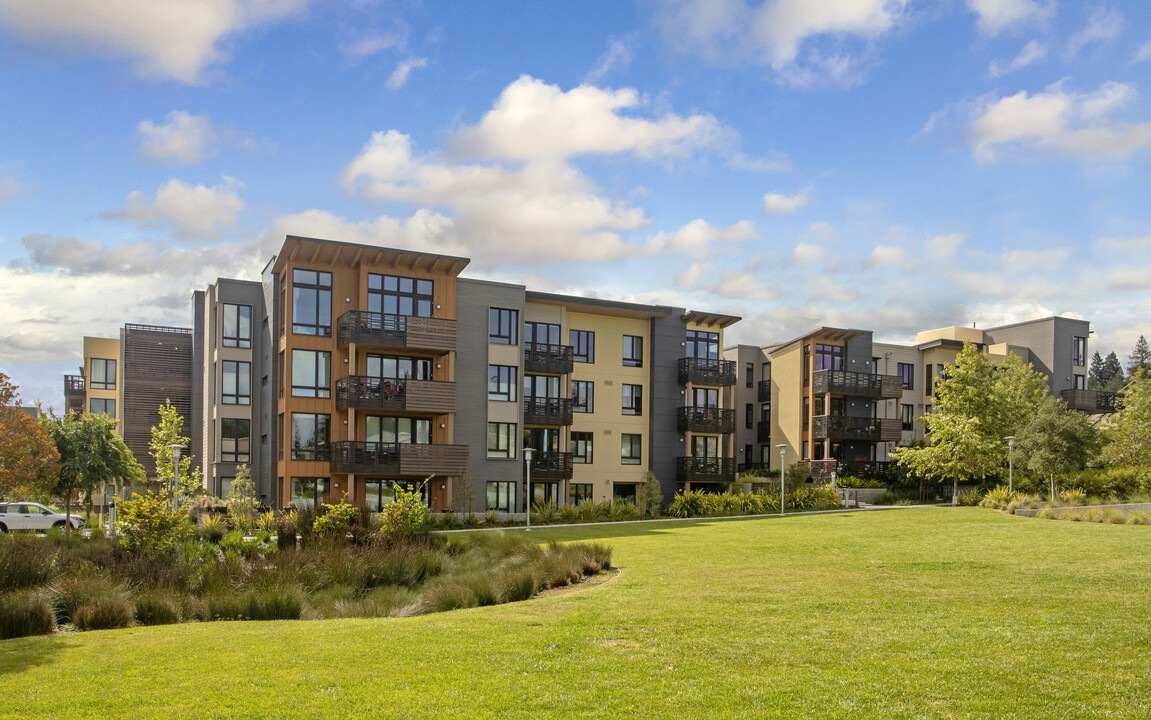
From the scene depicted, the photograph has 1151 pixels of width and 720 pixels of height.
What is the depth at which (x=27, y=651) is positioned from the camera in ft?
31.3

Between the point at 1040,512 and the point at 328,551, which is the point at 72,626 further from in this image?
the point at 1040,512

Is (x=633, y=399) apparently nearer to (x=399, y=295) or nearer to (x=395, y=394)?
(x=395, y=394)

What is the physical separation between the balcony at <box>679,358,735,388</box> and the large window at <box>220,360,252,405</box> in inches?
804

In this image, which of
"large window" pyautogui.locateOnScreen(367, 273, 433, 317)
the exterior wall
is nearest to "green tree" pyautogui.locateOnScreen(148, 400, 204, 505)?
"large window" pyautogui.locateOnScreen(367, 273, 433, 317)

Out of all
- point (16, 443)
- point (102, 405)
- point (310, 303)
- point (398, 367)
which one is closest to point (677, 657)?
point (16, 443)

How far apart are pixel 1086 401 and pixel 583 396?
3415 cm

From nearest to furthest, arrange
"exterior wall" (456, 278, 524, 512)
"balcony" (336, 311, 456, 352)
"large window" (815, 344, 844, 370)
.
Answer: "balcony" (336, 311, 456, 352)
"exterior wall" (456, 278, 524, 512)
"large window" (815, 344, 844, 370)

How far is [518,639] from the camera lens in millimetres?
9898

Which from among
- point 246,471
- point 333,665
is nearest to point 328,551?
point 333,665

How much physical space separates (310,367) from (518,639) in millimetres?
26501

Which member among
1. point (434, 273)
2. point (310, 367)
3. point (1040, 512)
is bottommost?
point (1040, 512)

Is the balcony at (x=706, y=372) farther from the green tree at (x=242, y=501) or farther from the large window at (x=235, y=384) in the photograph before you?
the green tree at (x=242, y=501)

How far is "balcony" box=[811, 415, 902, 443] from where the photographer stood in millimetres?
46062

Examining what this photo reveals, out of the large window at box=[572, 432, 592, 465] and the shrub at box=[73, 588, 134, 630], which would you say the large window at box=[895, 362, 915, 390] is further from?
the shrub at box=[73, 588, 134, 630]
